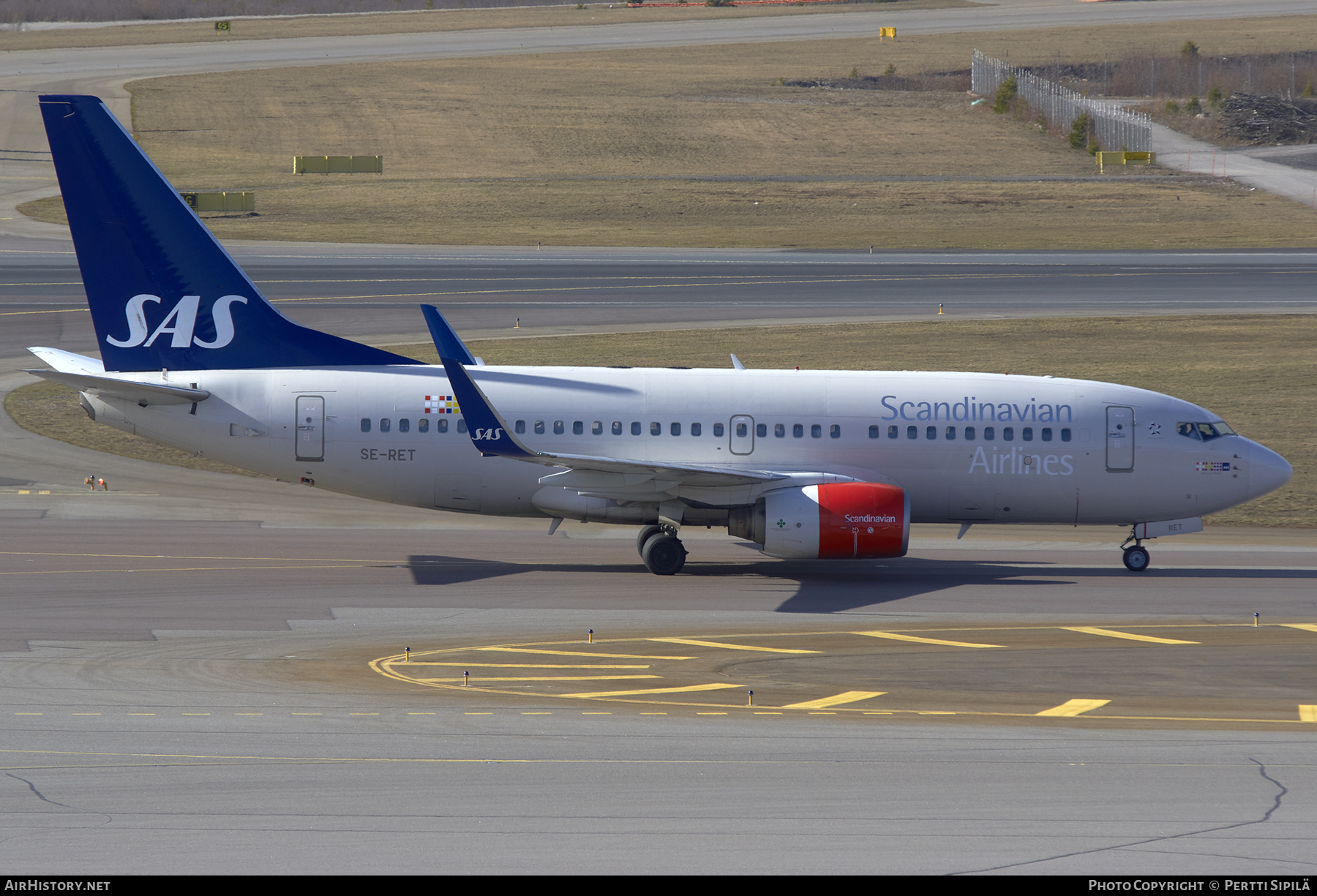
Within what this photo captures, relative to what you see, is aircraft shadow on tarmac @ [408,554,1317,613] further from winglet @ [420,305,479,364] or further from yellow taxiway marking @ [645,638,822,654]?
winglet @ [420,305,479,364]

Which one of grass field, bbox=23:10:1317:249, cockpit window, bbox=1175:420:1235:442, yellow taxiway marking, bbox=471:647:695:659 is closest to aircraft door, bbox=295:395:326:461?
yellow taxiway marking, bbox=471:647:695:659

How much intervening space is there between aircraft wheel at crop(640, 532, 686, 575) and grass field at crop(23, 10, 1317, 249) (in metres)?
51.1

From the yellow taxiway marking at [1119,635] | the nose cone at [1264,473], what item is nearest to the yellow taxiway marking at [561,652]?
the yellow taxiway marking at [1119,635]

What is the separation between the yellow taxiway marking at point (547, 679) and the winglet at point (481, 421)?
19.7 feet

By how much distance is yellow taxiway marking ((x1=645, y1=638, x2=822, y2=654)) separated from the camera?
75.9 feet

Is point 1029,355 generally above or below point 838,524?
above

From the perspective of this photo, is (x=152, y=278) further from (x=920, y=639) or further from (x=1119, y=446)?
(x=1119, y=446)

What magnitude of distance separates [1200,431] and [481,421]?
1555cm

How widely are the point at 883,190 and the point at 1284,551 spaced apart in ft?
208

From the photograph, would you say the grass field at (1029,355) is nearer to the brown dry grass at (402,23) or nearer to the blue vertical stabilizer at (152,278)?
the blue vertical stabilizer at (152,278)

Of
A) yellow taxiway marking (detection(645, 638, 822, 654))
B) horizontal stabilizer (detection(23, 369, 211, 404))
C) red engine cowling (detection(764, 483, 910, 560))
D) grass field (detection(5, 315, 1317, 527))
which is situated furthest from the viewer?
grass field (detection(5, 315, 1317, 527))

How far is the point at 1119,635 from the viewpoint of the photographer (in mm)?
24578

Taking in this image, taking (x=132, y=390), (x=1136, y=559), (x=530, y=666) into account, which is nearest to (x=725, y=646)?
(x=530, y=666)

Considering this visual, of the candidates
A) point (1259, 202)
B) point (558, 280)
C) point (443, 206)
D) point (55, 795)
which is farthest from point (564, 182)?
point (55, 795)
